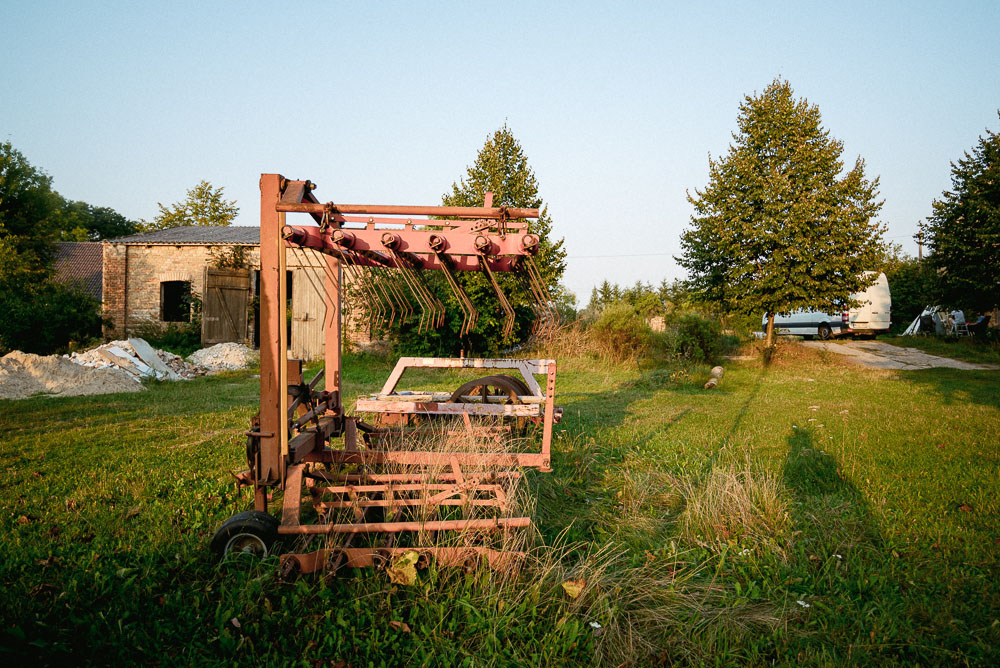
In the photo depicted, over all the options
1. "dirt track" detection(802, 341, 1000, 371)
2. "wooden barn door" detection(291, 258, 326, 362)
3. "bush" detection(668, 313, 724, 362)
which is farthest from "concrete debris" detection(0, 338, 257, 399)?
"dirt track" detection(802, 341, 1000, 371)

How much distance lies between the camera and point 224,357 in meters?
17.5

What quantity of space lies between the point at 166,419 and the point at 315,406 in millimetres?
4883

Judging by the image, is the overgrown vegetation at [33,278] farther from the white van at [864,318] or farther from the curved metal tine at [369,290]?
the white van at [864,318]

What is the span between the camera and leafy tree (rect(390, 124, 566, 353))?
16.2 metres

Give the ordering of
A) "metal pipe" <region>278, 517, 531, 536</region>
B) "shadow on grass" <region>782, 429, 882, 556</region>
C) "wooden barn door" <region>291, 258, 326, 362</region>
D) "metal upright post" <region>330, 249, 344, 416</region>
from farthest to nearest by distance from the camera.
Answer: "wooden barn door" <region>291, 258, 326, 362</region>, "metal upright post" <region>330, 249, 344, 416</region>, "shadow on grass" <region>782, 429, 882, 556</region>, "metal pipe" <region>278, 517, 531, 536</region>

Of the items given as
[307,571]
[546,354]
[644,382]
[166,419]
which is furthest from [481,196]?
[307,571]

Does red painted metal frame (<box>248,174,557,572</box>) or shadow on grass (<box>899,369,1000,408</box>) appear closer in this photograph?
red painted metal frame (<box>248,174,557,572</box>)

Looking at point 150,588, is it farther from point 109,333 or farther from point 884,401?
point 109,333

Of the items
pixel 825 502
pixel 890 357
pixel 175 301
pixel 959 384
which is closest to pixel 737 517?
pixel 825 502

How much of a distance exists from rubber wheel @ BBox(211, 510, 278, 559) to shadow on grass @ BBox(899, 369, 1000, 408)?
11.4 meters

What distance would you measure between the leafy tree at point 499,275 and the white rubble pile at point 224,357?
5256 millimetres

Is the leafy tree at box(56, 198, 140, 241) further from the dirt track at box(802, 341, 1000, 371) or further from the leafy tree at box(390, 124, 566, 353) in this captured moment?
the dirt track at box(802, 341, 1000, 371)

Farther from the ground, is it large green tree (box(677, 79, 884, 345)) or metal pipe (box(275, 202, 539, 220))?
large green tree (box(677, 79, 884, 345))

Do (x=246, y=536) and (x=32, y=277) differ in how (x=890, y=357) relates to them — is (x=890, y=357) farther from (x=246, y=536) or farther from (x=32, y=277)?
(x=32, y=277)
